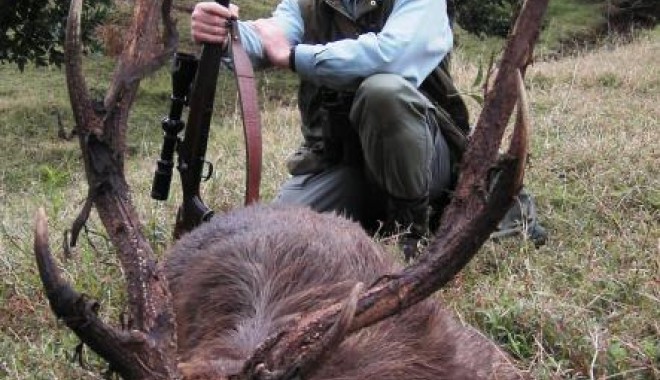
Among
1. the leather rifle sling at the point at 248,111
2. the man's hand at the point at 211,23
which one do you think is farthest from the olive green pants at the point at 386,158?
the man's hand at the point at 211,23

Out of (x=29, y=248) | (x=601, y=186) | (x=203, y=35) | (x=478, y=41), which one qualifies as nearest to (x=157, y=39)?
(x=203, y=35)

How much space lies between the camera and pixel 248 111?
15.4ft

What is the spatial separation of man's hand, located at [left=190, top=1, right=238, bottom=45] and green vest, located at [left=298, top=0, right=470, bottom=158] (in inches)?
29.7

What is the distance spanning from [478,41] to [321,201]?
13.6 m

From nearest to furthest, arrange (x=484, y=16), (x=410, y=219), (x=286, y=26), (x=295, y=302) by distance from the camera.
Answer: (x=295, y=302) → (x=410, y=219) → (x=286, y=26) → (x=484, y=16)

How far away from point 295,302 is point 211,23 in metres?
1.81

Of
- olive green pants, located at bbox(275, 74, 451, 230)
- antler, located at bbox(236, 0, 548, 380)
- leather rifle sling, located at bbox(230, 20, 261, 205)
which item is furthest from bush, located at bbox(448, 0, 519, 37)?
antler, located at bbox(236, 0, 548, 380)

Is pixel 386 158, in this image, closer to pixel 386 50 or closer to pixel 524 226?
pixel 386 50

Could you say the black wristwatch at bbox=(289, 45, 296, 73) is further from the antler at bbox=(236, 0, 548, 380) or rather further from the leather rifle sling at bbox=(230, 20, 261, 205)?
the antler at bbox=(236, 0, 548, 380)

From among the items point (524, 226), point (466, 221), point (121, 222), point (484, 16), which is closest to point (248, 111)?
point (524, 226)

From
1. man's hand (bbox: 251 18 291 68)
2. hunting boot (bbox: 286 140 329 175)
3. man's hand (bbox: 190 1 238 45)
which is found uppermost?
man's hand (bbox: 190 1 238 45)

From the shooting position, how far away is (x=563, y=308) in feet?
13.1

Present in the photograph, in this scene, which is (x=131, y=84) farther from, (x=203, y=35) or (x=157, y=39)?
(x=203, y=35)

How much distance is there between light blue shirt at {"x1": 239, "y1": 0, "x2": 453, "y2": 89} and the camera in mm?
4965
